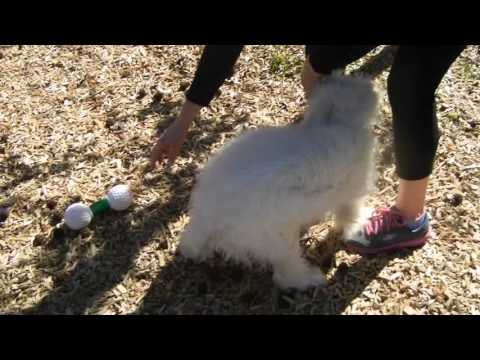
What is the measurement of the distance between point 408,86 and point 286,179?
687mm

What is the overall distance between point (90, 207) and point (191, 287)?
90 centimetres

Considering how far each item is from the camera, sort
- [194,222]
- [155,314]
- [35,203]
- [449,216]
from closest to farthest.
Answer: [194,222] → [155,314] → [449,216] → [35,203]

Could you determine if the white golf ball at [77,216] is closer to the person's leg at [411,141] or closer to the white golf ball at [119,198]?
the white golf ball at [119,198]

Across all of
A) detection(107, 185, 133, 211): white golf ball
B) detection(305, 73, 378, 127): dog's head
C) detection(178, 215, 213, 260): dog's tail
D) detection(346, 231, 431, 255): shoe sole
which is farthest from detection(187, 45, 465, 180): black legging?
detection(107, 185, 133, 211): white golf ball

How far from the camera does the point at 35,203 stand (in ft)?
10.7

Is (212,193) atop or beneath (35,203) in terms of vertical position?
atop

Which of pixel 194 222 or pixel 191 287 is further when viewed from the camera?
pixel 191 287

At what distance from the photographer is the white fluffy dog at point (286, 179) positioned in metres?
2.18

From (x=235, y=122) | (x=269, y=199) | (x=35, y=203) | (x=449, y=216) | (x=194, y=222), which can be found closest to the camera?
(x=269, y=199)

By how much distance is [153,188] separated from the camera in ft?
10.8

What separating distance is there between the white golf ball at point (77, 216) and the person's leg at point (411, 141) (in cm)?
165

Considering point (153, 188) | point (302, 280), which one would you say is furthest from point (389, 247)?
point (153, 188)
